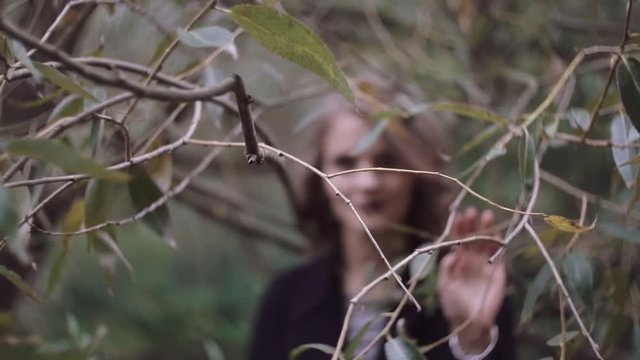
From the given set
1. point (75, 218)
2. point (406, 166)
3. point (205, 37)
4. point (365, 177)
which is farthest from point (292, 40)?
point (406, 166)

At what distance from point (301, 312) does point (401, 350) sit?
36.2 inches

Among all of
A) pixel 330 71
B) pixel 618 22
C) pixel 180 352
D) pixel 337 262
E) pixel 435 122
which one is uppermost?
pixel 330 71

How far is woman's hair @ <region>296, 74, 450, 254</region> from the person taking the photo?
1.37 metres

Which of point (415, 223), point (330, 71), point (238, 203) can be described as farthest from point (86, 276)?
point (330, 71)

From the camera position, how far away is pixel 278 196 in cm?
284

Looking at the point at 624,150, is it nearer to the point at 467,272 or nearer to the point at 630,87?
the point at 630,87

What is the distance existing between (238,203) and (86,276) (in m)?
1.06

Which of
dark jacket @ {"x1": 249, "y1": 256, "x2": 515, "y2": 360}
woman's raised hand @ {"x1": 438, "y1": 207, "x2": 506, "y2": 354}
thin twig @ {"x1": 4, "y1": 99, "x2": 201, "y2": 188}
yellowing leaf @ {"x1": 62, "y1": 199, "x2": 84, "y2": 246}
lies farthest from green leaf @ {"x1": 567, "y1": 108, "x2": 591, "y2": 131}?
dark jacket @ {"x1": 249, "y1": 256, "x2": 515, "y2": 360}

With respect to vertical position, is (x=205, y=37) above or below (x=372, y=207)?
above

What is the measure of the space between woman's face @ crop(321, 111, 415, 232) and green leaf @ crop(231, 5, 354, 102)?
0.68m

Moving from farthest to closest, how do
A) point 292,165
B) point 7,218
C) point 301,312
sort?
point 292,165, point 301,312, point 7,218

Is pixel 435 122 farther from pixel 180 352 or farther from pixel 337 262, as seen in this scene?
pixel 180 352

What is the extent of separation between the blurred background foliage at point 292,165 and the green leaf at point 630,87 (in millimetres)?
106

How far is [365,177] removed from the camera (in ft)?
4.09
